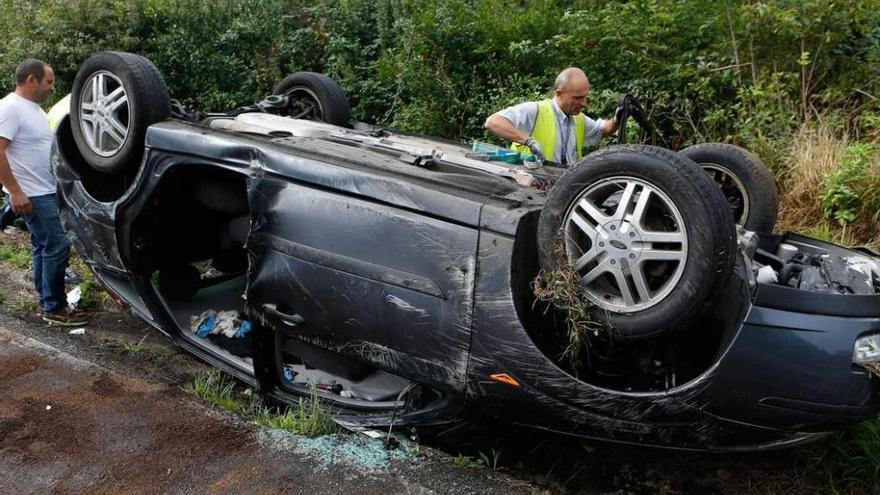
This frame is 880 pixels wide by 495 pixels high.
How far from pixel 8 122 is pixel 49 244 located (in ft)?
2.60

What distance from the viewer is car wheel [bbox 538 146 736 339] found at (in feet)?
7.96

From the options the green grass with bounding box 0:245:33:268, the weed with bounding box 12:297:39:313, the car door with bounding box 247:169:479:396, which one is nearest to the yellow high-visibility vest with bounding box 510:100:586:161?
the car door with bounding box 247:169:479:396

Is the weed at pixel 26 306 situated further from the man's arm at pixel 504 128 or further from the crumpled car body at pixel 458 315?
the man's arm at pixel 504 128

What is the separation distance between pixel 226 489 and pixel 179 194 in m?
1.83

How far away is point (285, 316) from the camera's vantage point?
3.26 m

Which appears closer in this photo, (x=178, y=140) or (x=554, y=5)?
(x=178, y=140)

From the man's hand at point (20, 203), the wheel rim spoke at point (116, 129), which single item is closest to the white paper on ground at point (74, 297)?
the man's hand at point (20, 203)

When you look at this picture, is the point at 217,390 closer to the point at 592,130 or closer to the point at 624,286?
the point at 624,286

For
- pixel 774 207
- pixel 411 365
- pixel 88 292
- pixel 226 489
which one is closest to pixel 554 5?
pixel 774 207

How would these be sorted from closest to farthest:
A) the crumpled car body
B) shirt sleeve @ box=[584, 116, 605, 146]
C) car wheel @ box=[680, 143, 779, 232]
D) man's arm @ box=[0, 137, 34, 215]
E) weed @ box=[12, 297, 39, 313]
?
the crumpled car body
car wheel @ box=[680, 143, 779, 232]
man's arm @ box=[0, 137, 34, 215]
shirt sleeve @ box=[584, 116, 605, 146]
weed @ box=[12, 297, 39, 313]

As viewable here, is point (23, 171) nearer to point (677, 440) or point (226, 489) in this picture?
point (226, 489)

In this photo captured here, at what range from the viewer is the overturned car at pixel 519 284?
2508 millimetres

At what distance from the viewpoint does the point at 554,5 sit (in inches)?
300

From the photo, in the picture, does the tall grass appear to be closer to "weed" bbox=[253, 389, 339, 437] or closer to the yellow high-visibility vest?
the yellow high-visibility vest
